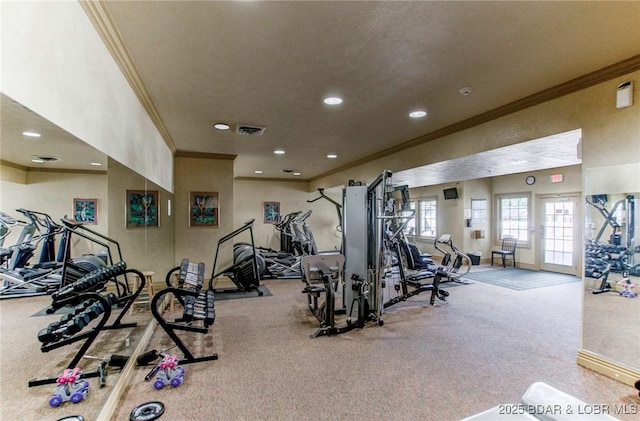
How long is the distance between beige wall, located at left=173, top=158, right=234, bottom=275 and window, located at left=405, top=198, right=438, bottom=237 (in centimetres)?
618

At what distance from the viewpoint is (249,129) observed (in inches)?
172

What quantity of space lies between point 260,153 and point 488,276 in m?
5.77

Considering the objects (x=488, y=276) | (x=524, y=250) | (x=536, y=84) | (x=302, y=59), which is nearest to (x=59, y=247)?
(x=302, y=59)

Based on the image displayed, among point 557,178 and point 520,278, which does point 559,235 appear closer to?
point 557,178

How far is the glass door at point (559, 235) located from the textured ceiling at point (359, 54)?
5.12 m

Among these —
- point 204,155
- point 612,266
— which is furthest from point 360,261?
point 204,155

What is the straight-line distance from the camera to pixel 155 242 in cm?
415

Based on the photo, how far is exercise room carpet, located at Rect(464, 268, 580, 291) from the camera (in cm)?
635

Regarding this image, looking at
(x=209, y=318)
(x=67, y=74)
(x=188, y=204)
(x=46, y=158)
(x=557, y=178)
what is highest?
(x=557, y=178)

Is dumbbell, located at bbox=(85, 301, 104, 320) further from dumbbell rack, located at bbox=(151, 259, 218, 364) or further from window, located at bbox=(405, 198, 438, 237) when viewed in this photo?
window, located at bbox=(405, 198, 438, 237)

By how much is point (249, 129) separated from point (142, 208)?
176 centimetres

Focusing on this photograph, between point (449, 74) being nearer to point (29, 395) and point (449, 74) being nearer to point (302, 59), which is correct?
point (302, 59)

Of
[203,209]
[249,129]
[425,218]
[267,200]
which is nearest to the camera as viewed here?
[249,129]

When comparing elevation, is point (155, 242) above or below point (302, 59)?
below
